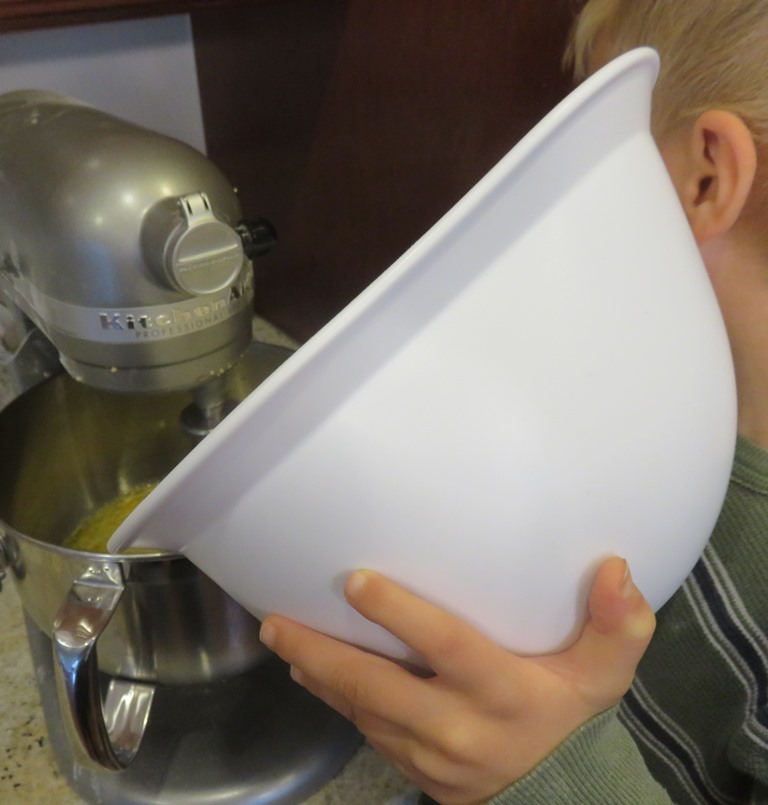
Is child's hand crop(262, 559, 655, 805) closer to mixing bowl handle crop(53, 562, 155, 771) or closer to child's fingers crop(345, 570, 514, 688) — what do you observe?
child's fingers crop(345, 570, 514, 688)

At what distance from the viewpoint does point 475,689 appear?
1.01ft

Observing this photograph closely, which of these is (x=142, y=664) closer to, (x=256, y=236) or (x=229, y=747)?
(x=229, y=747)

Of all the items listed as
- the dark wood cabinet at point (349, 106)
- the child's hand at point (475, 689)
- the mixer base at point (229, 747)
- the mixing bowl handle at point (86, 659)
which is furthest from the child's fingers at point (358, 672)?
the dark wood cabinet at point (349, 106)

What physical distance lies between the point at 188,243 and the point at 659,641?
0.40 meters

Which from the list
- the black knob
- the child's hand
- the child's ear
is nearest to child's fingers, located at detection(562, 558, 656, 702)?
the child's hand

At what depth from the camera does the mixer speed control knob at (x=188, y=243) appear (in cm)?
38

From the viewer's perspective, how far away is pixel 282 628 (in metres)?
0.31

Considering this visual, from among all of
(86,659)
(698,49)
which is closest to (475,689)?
(86,659)

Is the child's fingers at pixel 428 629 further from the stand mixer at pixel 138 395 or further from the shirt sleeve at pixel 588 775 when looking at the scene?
Answer: the stand mixer at pixel 138 395

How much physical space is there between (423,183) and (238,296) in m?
0.29

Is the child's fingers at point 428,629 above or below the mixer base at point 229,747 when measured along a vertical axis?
above

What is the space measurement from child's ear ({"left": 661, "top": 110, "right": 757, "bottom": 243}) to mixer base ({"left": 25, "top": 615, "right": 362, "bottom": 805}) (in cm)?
41

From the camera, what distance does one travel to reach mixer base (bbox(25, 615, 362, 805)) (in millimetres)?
507

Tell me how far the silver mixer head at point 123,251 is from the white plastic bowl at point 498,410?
0.16 metres
